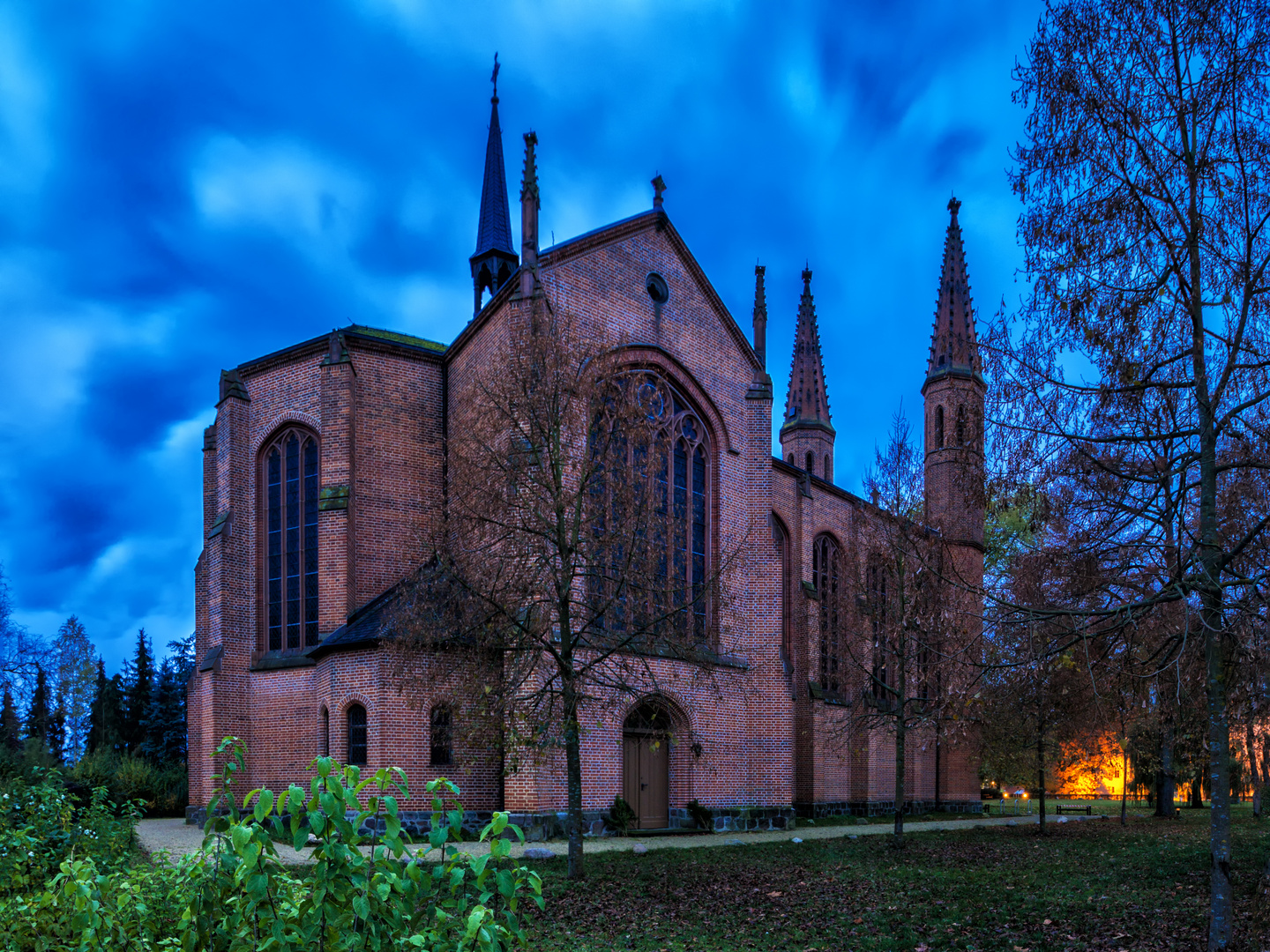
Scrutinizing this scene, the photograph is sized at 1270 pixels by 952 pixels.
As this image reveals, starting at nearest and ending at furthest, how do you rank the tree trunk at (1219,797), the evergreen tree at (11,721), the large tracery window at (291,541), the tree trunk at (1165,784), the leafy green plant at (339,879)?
the leafy green plant at (339,879) → the tree trunk at (1219,797) → the large tracery window at (291,541) → the tree trunk at (1165,784) → the evergreen tree at (11,721)

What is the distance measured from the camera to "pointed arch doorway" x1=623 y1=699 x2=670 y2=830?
2139cm

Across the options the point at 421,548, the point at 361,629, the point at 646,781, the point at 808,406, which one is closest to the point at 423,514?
the point at 421,548

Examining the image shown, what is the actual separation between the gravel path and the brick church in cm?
108

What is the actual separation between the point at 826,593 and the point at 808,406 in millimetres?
18533

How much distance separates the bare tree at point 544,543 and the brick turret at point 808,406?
99.0 ft

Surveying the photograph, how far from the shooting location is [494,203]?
34.2m

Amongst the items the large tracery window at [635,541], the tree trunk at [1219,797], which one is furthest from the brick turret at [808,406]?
the tree trunk at [1219,797]

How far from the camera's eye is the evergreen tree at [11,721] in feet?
140

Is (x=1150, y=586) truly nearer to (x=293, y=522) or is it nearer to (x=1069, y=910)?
(x=1069, y=910)

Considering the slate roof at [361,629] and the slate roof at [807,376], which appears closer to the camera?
the slate roof at [361,629]

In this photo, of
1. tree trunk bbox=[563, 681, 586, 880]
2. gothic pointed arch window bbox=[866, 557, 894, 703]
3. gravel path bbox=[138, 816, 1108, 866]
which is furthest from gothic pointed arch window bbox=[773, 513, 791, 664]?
tree trunk bbox=[563, 681, 586, 880]

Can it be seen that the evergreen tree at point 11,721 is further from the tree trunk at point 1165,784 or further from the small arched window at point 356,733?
the tree trunk at point 1165,784

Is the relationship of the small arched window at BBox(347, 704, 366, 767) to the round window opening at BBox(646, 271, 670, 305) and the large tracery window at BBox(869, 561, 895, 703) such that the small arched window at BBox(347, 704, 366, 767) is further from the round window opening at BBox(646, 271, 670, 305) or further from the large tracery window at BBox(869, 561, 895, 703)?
the round window opening at BBox(646, 271, 670, 305)

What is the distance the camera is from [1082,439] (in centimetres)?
827
